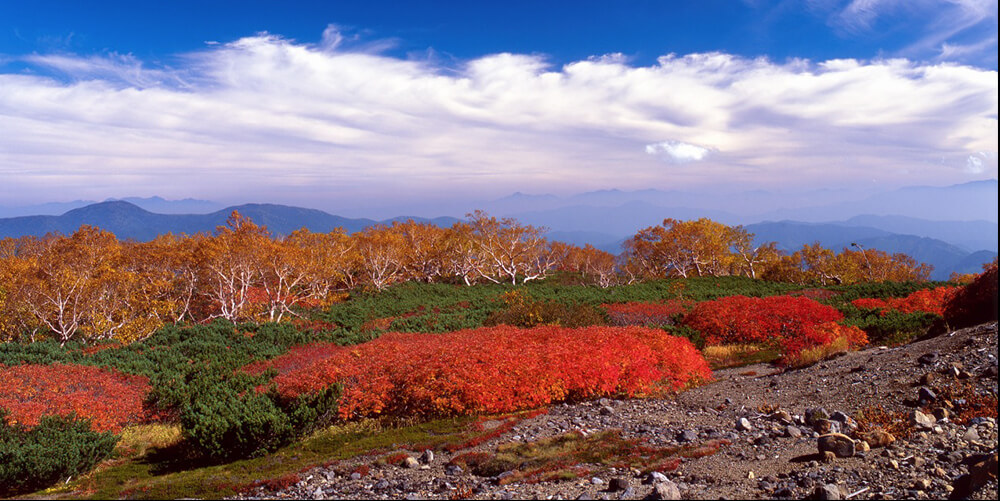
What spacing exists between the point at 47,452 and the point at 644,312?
29.1 m

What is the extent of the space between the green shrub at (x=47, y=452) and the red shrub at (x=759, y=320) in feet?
76.4

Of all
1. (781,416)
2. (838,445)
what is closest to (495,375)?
(781,416)

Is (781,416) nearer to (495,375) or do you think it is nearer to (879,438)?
(879,438)

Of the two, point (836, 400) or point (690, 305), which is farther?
point (690, 305)

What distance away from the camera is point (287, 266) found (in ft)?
119

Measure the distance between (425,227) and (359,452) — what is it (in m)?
49.6

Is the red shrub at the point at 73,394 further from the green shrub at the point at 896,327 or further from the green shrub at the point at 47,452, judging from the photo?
the green shrub at the point at 896,327

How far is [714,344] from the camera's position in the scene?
2459cm

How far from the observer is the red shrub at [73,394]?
15532 mm

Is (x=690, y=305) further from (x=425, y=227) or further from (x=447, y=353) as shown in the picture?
(x=425, y=227)

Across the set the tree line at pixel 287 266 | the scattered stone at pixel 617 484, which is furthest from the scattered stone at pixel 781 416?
the tree line at pixel 287 266

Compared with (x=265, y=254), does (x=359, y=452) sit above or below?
below

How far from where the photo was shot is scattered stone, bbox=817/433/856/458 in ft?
29.5

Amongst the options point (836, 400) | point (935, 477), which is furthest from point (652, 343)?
point (935, 477)
